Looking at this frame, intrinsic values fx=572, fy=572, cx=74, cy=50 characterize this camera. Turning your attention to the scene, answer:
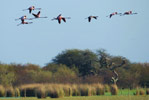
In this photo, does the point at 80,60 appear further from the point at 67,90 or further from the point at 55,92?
the point at 55,92

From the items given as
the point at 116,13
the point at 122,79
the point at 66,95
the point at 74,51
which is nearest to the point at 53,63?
the point at 74,51

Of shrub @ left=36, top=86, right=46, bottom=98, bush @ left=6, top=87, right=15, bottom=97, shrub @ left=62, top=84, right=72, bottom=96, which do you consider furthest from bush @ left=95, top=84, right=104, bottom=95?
bush @ left=6, top=87, right=15, bottom=97

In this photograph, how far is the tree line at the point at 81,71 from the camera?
2329 inches

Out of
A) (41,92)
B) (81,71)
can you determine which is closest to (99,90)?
(41,92)

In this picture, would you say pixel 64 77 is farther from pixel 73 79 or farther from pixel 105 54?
pixel 105 54

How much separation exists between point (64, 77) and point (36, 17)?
38194mm

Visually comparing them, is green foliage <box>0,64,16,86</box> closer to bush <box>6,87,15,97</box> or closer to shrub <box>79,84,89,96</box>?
bush <box>6,87,15,97</box>

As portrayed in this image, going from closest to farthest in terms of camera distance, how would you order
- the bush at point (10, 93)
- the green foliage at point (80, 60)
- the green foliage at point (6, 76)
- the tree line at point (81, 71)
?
the bush at point (10, 93) → the green foliage at point (6, 76) → the tree line at point (81, 71) → the green foliage at point (80, 60)

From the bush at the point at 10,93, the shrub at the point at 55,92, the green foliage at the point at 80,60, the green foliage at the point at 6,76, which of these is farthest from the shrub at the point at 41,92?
the green foliage at the point at 80,60

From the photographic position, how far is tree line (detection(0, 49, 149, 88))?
59.2 metres

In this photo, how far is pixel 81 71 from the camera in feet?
246

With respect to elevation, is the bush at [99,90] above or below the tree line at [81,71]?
below

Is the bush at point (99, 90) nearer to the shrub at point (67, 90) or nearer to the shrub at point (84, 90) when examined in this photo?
the shrub at point (84, 90)

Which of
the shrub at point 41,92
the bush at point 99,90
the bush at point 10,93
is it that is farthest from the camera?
the bush at point 99,90
